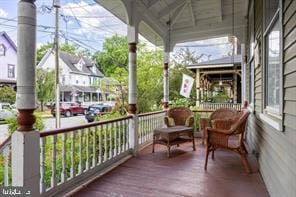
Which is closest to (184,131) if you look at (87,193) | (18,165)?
(87,193)

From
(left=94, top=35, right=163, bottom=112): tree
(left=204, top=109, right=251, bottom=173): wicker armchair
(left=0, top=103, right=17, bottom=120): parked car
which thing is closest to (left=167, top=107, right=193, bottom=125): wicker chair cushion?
(left=204, top=109, right=251, bottom=173): wicker armchair

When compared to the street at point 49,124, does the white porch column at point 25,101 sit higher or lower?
higher

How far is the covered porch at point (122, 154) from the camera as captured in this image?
2.32m

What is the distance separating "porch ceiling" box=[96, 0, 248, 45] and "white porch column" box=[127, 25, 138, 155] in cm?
58

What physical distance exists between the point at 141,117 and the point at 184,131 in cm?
106

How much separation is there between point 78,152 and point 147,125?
225cm

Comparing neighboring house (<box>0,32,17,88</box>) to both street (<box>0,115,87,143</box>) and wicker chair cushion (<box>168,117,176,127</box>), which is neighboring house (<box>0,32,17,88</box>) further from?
wicker chair cushion (<box>168,117,176,127</box>)

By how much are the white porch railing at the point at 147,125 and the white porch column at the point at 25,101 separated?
11.1ft

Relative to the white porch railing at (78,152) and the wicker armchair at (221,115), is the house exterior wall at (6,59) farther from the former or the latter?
the wicker armchair at (221,115)

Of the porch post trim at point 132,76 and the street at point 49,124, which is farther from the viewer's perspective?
the street at point 49,124

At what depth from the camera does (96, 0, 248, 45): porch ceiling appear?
5.93 m

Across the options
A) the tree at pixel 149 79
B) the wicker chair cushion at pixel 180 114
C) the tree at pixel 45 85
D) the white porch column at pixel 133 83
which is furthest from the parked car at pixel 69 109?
the white porch column at pixel 133 83

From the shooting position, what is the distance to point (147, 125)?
238 inches

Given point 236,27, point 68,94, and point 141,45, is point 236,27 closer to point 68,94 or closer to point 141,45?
point 141,45
